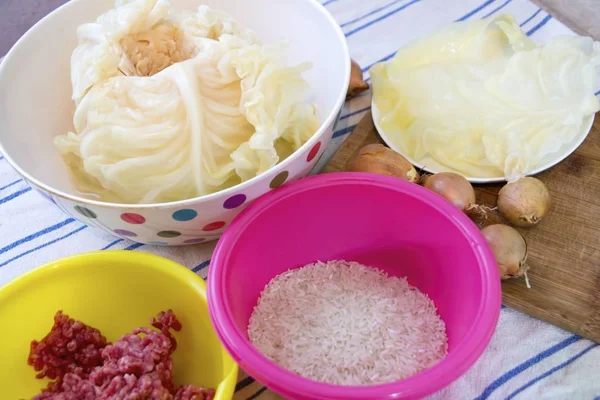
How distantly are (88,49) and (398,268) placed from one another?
0.69m

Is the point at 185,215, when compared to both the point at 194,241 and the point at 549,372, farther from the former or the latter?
the point at 549,372

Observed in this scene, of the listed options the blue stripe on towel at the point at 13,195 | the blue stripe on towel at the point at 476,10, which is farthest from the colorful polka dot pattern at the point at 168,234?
the blue stripe on towel at the point at 476,10

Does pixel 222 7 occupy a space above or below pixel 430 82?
above

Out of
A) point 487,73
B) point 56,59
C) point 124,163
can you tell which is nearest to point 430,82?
point 487,73

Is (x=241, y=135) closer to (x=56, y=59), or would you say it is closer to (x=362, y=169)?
(x=362, y=169)

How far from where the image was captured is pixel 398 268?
0.97 meters

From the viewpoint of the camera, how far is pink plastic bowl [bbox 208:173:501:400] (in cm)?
76

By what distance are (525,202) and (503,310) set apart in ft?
0.65

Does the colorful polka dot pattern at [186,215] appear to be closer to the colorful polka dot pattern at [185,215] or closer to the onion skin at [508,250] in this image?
the colorful polka dot pattern at [185,215]

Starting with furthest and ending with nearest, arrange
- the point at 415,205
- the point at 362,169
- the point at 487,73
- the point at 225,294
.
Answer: the point at 487,73, the point at 362,169, the point at 415,205, the point at 225,294

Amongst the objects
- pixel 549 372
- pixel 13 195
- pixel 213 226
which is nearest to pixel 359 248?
pixel 213 226

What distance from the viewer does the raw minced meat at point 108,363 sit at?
0.75 meters

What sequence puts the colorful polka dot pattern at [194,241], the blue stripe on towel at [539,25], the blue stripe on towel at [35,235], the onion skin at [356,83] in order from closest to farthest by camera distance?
the colorful polka dot pattern at [194,241] < the blue stripe on towel at [35,235] < the onion skin at [356,83] < the blue stripe on towel at [539,25]

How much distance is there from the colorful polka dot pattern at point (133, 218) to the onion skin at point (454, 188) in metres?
0.52
